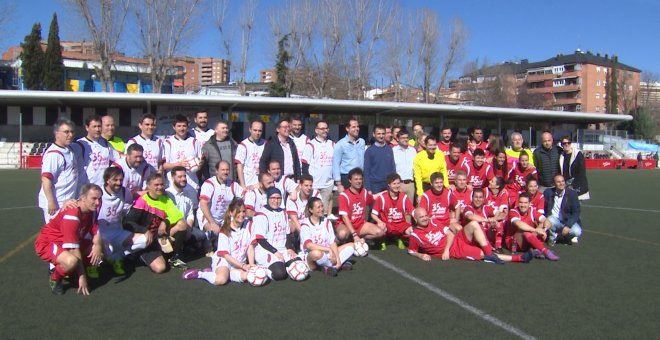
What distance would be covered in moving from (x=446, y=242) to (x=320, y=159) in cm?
212

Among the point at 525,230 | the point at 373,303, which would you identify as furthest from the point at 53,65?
the point at 373,303

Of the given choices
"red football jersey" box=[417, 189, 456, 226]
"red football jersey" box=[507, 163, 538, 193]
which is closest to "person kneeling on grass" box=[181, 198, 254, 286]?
"red football jersey" box=[417, 189, 456, 226]

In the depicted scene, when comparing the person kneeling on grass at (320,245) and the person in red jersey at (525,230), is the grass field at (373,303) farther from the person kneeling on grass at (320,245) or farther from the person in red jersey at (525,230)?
the person in red jersey at (525,230)

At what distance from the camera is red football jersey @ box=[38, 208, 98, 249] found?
4.49 meters

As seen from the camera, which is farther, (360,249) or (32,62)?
(32,62)

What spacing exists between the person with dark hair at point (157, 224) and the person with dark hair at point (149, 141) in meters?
0.56

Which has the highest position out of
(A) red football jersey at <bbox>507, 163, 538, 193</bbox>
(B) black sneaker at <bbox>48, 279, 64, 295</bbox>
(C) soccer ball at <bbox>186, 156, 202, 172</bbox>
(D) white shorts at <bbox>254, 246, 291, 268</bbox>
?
(C) soccer ball at <bbox>186, 156, 202, 172</bbox>

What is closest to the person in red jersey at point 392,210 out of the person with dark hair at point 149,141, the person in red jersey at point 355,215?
the person in red jersey at point 355,215

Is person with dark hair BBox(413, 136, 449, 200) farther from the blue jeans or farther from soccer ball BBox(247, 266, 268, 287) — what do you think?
soccer ball BBox(247, 266, 268, 287)

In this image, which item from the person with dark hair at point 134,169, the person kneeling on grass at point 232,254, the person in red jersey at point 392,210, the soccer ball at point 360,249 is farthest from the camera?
the person in red jersey at point 392,210

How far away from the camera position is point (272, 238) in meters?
5.39

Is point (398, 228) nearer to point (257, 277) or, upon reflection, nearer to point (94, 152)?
point (257, 277)

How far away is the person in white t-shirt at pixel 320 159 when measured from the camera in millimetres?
7160

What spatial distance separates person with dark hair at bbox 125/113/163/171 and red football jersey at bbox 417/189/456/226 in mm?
3422
